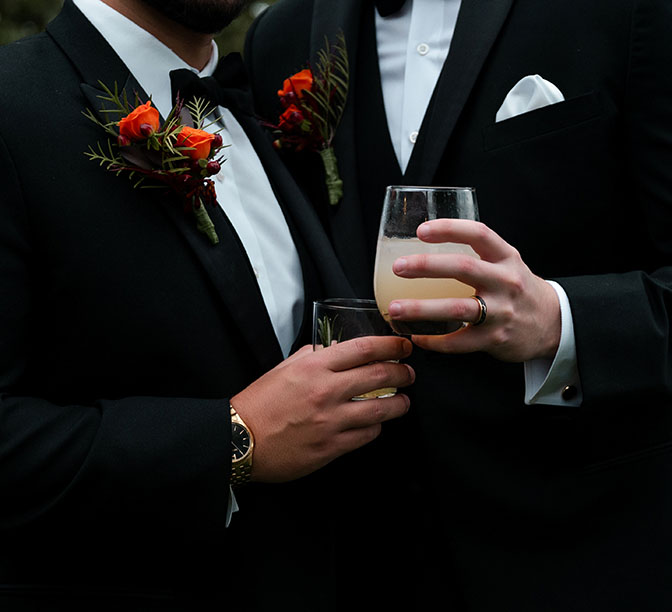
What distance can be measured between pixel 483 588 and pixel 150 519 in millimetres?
1164

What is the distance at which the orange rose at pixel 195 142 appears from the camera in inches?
94.1

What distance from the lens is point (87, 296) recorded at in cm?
235

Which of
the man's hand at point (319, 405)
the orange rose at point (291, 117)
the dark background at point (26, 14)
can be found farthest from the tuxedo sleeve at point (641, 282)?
the dark background at point (26, 14)

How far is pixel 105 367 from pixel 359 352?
77 cm

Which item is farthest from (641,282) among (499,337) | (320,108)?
(320,108)

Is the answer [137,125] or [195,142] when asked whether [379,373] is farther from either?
[137,125]

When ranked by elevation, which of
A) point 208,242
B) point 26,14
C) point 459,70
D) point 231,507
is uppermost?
point 26,14

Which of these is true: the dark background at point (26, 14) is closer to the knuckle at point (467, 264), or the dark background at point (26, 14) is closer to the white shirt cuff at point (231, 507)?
the white shirt cuff at point (231, 507)

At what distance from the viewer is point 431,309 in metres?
1.88

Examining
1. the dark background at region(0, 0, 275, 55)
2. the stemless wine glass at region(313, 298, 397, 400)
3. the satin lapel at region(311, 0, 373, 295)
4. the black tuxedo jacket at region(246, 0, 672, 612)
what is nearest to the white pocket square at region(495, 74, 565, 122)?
the black tuxedo jacket at region(246, 0, 672, 612)

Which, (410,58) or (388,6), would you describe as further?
(388,6)

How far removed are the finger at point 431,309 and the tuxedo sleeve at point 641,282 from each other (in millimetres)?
513

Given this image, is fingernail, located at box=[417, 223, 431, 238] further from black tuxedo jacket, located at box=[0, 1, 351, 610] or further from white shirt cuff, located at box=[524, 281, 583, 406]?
black tuxedo jacket, located at box=[0, 1, 351, 610]

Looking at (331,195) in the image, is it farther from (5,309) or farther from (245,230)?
(5,309)
